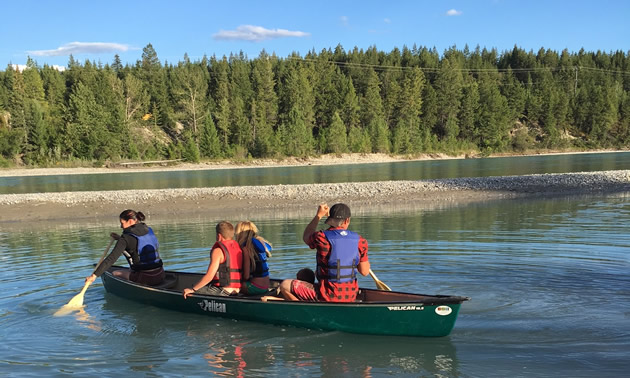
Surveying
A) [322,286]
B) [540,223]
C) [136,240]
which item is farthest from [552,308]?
[540,223]

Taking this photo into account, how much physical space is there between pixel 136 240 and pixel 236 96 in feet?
304

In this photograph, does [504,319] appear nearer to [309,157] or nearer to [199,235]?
[199,235]

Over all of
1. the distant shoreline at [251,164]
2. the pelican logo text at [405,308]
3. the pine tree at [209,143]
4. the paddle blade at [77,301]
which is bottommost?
the paddle blade at [77,301]

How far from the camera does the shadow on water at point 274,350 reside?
6699 mm

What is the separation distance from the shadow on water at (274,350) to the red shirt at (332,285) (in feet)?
2.00

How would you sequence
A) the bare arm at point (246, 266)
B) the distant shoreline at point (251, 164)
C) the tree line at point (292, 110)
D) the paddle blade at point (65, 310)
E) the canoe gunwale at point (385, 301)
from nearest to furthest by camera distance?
the canoe gunwale at point (385, 301) < the bare arm at point (246, 266) < the paddle blade at point (65, 310) < the distant shoreline at point (251, 164) < the tree line at point (292, 110)

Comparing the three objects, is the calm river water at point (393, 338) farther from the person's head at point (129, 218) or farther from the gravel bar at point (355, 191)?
the gravel bar at point (355, 191)

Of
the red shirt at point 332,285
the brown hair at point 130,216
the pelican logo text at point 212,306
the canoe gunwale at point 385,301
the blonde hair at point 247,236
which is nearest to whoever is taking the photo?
the canoe gunwale at point 385,301

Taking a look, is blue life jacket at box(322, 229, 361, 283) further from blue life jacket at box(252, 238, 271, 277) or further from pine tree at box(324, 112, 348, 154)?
pine tree at box(324, 112, 348, 154)

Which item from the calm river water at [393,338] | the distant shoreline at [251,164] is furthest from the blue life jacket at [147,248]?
the distant shoreline at [251,164]

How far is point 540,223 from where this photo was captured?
18.4 m

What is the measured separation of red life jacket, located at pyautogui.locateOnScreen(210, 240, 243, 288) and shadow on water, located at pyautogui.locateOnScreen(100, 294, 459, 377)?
0.63 m

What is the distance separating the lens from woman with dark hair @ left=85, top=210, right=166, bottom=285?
30.7 feet

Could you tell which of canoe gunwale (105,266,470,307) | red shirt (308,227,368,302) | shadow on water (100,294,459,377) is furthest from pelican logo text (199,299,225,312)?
red shirt (308,227,368,302)
